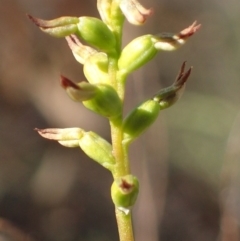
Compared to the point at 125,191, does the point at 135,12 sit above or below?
above

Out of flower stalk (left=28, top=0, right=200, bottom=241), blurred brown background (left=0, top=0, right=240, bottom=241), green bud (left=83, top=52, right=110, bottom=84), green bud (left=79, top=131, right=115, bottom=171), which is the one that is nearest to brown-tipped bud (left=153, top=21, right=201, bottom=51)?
flower stalk (left=28, top=0, right=200, bottom=241)

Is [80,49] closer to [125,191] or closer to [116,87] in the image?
[116,87]

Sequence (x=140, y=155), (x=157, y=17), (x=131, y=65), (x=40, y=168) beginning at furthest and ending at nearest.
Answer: (x=157, y=17), (x=40, y=168), (x=140, y=155), (x=131, y=65)

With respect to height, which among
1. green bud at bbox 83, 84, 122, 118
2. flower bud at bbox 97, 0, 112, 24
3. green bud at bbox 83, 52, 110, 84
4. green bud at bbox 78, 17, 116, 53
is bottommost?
green bud at bbox 83, 84, 122, 118

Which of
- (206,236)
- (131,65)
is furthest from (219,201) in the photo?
(131,65)

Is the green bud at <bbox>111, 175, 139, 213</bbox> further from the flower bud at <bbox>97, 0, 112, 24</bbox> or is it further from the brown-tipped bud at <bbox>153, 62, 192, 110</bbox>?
the flower bud at <bbox>97, 0, 112, 24</bbox>

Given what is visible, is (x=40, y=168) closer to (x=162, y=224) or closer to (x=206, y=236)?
(x=162, y=224)

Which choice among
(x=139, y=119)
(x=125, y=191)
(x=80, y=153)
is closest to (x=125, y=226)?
(x=125, y=191)
